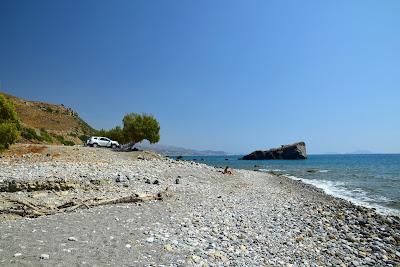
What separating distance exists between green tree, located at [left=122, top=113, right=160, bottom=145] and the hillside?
19029 millimetres

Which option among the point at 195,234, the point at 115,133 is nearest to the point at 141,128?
the point at 115,133

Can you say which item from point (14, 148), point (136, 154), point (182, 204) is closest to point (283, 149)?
point (136, 154)

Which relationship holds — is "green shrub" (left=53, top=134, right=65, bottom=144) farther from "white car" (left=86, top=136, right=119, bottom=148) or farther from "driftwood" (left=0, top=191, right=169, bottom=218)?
"driftwood" (left=0, top=191, right=169, bottom=218)

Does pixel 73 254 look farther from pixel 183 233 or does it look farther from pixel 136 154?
pixel 136 154

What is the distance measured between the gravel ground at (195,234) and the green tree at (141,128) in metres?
37.8

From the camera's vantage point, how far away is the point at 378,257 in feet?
44.5

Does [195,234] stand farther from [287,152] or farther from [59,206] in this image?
[287,152]

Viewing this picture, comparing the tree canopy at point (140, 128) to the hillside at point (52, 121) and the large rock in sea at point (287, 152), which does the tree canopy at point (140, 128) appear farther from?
the large rock in sea at point (287, 152)

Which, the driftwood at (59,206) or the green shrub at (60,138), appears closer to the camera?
the driftwood at (59,206)

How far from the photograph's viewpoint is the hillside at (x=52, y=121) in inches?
3172

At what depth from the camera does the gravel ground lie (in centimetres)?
941

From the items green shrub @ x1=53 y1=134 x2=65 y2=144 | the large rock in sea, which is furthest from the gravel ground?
the large rock in sea

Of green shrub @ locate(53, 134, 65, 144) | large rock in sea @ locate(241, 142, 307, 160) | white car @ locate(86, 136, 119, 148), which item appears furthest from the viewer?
large rock in sea @ locate(241, 142, 307, 160)

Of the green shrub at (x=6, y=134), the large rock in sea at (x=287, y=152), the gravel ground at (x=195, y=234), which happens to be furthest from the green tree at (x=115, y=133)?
the large rock in sea at (x=287, y=152)
